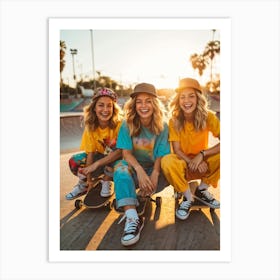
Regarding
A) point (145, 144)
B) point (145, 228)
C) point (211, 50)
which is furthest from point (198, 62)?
point (145, 228)

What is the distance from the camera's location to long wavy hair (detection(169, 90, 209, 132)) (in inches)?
114

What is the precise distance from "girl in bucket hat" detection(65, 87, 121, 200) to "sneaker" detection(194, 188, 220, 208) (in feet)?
2.21

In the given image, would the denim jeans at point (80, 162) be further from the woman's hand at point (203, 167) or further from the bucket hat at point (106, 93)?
the woman's hand at point (203, 167)

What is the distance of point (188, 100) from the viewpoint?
2910mm

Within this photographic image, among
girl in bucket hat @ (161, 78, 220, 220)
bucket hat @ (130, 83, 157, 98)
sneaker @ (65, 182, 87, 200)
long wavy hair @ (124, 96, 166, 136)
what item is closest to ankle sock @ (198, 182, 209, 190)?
girl in bucket hat @ (161, 78, 220, 220)

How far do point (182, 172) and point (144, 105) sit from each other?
21.9 inches

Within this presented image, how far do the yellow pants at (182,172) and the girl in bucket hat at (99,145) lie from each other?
415mm

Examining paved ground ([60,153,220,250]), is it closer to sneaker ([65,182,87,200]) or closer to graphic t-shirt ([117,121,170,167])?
sneaker ([65,182,87,200])

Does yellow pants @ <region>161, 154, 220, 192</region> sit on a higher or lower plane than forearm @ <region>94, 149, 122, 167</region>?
lower

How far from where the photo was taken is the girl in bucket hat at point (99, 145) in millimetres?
2953
